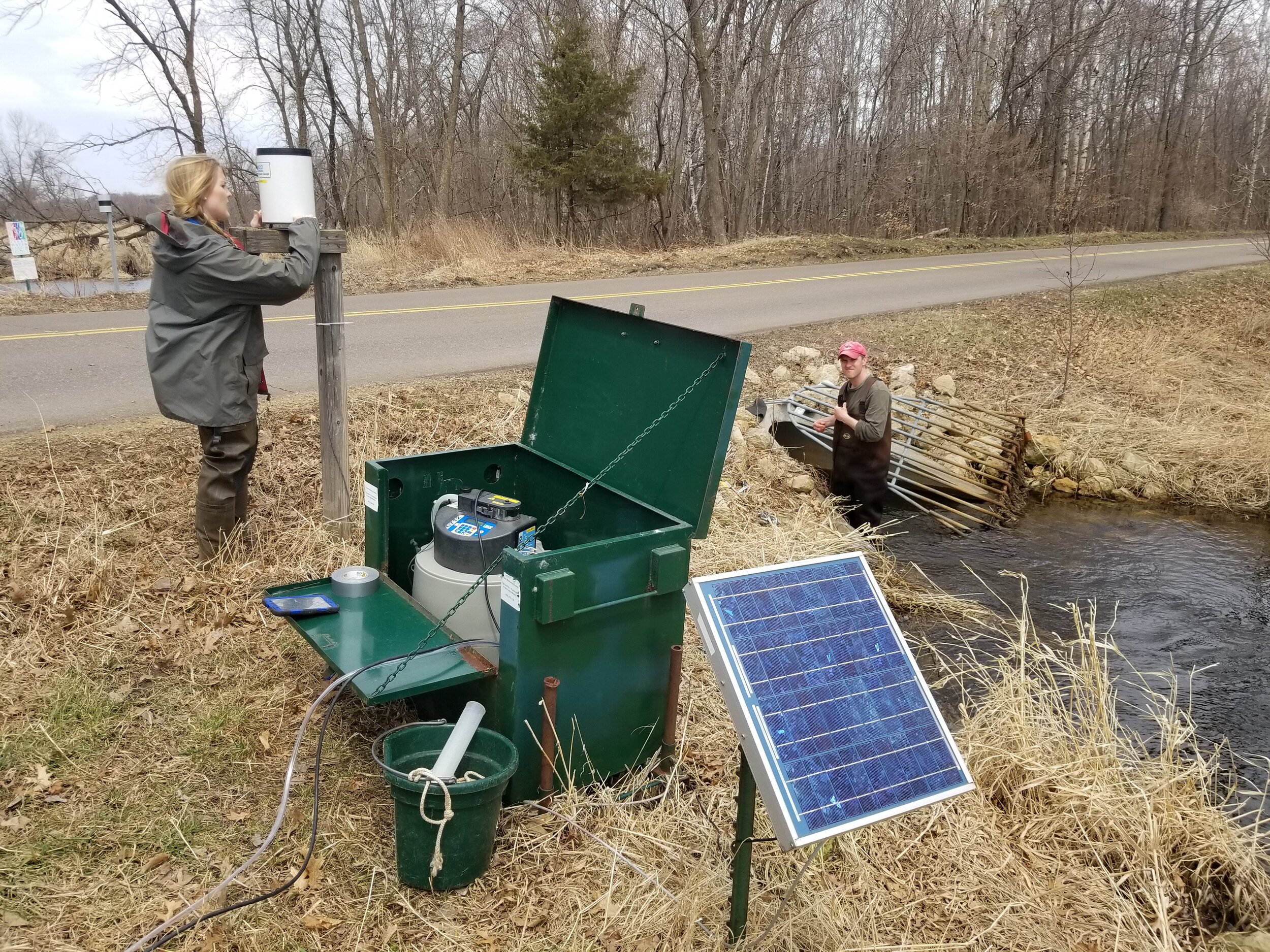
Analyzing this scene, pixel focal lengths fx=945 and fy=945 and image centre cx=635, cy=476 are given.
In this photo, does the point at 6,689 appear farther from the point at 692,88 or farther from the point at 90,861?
the point at 692,88

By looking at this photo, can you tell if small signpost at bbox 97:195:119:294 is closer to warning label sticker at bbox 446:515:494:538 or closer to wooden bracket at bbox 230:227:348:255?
wooden bracket at bbox 230:227:348:255

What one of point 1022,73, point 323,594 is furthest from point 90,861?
point 1022,73

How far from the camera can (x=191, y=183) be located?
4.29 meters

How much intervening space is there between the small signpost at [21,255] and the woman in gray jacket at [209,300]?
11918mm

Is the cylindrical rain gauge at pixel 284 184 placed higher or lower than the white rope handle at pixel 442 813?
higher

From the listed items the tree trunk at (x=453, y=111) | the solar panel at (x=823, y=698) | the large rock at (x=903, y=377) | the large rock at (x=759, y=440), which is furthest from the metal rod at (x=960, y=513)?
the tree trunk at (x=453, y=111)

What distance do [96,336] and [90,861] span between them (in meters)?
8.33

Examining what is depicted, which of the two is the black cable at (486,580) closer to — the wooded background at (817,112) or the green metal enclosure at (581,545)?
the green metal enclosure at (581,545)

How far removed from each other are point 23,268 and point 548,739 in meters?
14.6

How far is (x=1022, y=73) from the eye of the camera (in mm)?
33219

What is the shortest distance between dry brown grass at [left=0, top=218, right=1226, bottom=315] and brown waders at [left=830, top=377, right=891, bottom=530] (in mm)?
8362

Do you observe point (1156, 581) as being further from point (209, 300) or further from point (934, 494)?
point (209, 300)

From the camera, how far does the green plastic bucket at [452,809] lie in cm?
296

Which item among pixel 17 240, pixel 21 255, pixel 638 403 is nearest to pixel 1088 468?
pixel 638 403
